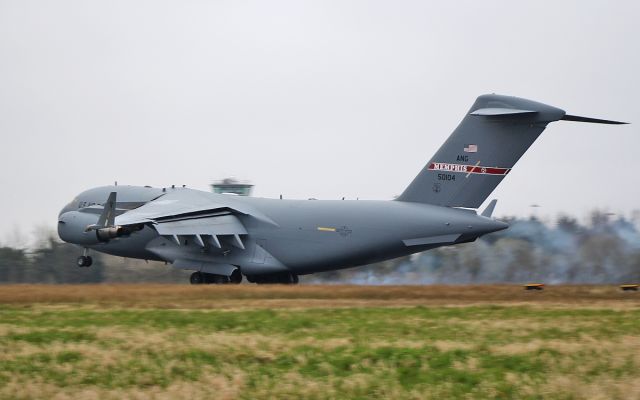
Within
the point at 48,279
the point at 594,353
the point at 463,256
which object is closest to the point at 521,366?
the point at 594,353

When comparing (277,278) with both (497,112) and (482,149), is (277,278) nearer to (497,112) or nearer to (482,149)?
(482,149)

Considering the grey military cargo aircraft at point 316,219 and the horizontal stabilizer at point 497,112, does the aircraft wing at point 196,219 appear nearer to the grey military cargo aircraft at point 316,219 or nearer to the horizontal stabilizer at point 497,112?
the grey military cargo aircraft at point 316,219

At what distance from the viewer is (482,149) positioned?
2877 centimetres

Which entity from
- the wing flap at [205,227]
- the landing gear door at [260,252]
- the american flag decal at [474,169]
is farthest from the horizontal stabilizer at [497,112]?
the wing flap at [205,227]

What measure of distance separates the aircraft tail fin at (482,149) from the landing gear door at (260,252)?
18.7 feet

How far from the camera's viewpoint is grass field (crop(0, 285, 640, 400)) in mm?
11719

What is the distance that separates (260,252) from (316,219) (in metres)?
2.40

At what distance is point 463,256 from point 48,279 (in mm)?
18623

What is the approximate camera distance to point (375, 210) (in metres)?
30.0

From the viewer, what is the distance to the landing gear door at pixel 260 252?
31.9 m

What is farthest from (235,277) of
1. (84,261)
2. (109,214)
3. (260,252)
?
(84,261)

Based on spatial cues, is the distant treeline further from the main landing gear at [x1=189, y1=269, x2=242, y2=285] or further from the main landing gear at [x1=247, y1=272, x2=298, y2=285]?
the main landing gear at [x1=189, y1=269, x2=242, y2=285]

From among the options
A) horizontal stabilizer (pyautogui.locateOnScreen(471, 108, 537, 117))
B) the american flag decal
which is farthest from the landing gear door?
horizontal stabilizer (pyautogui.locateOnScreen(471, 108, 537, 117))

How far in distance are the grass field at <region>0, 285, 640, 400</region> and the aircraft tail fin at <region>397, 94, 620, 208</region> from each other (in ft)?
27.8
